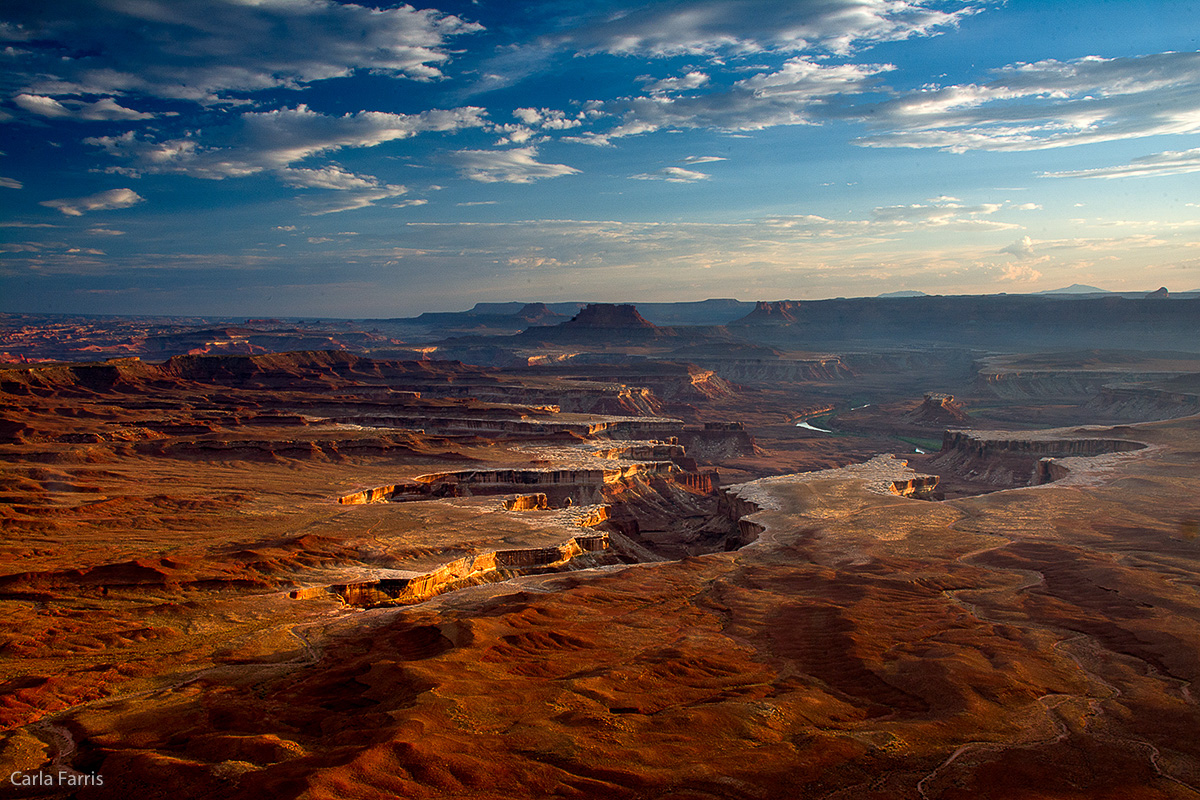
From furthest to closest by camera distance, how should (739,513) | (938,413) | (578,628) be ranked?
(938,413), (739,513), (578,628)

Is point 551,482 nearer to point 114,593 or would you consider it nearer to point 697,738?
point 114,593

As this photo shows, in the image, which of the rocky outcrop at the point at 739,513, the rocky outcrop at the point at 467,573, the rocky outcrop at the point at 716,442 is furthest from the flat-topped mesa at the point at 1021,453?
the rocky outcrop at the point at 467,573

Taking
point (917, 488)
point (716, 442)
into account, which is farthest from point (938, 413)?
point (917, 488)

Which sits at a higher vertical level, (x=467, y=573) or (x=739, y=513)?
(x=467, y=573)

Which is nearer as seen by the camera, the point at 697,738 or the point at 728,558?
the point at 697,738

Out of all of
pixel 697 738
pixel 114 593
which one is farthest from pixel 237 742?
pixel 114 593

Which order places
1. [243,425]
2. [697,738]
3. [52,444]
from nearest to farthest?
[697,738], [52,444], [243,425]

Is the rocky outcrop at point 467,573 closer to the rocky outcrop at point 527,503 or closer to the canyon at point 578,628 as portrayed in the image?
the canyon at point 578,628

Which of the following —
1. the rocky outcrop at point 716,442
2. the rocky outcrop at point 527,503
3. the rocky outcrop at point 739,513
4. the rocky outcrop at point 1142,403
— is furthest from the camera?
the rocky outcrop at point 1142,403

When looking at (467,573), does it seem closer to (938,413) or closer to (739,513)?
(739,513)

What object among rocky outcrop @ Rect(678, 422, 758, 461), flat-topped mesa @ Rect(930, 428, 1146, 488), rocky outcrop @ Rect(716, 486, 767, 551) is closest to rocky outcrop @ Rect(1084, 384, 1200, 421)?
flat-topped mesa @ Rect(930, 428, 1146, 488)

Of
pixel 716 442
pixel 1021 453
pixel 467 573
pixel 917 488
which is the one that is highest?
pixel 467 573
